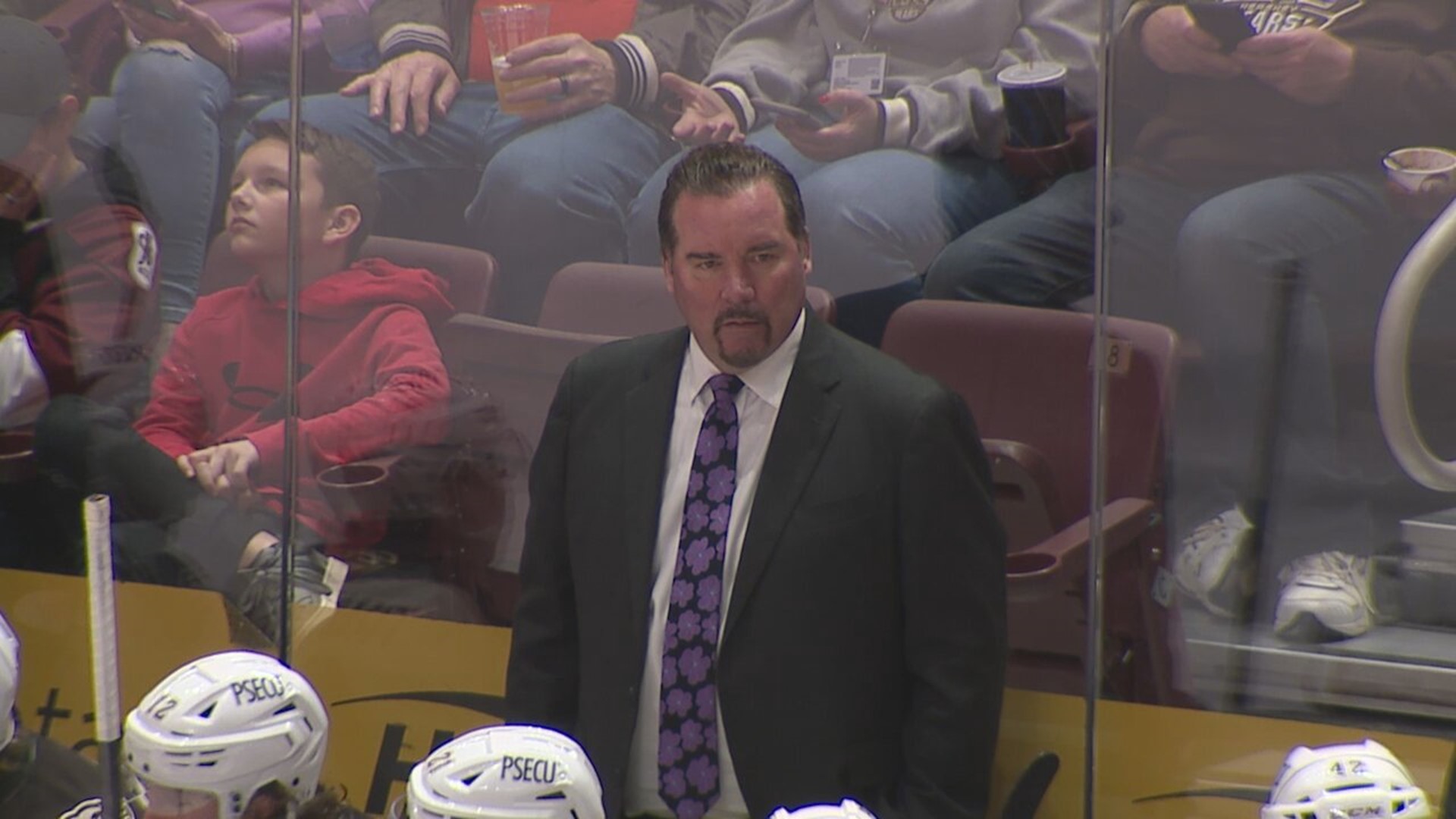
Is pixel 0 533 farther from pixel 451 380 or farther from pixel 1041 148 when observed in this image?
pixel 1041 148

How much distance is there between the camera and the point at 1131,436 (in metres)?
3.58

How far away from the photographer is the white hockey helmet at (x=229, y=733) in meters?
2.68

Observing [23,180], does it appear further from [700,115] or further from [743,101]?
[743,101]

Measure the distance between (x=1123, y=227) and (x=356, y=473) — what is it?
70.7 inches

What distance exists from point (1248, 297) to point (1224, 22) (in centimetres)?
52

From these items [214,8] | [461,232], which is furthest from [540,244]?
[214,8]

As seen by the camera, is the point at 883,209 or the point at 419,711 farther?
the point at 419,711

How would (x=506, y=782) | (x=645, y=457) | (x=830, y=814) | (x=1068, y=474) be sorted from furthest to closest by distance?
(x=1068, y=474) < (x=645, y=457) < (x=506, y=782) < (x=830, y=814)

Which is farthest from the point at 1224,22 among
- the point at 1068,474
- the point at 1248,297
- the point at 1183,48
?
the point at 1068,474

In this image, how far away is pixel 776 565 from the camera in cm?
307

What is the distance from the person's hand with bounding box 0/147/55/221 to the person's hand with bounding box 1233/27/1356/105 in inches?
109

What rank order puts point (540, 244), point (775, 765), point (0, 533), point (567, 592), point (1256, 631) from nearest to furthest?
point (775, 765)
point (567, 592)
point (1256, 631)
point (540, 244)
point (0, 533)

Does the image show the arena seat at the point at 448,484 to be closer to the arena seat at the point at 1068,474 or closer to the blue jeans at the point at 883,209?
the blue jeans at the point at 883,209

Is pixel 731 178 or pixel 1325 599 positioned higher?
pixel 731 178
